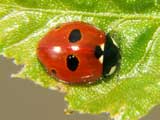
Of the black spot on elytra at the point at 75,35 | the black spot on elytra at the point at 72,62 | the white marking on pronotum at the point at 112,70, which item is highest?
the black spot on elytra at the point at 75,35

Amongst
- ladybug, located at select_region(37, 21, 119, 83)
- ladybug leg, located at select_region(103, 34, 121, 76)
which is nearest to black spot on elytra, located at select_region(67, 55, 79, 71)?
ladybug, located at select_region(37, 21, 119, 83)

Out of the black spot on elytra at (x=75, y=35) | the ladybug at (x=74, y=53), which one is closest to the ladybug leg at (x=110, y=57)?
the ladybug at (x=74, y=53)

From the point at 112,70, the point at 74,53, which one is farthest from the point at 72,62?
the point at 112,70

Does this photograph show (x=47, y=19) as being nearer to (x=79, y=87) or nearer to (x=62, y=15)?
(x=62, y=15)

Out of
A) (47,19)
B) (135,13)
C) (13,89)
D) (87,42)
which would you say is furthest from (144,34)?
(13,89)

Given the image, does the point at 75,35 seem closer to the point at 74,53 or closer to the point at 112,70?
the point at 74,53

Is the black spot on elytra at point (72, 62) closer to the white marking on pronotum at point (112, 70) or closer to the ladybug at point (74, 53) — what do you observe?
the ladybug at point (74, 53)

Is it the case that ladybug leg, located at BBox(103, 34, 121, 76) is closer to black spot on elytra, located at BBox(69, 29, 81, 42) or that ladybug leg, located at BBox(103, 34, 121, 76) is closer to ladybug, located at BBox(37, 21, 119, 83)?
ladybug, located at BBox(37, 21, 119, 83)

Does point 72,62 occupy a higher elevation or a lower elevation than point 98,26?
lower

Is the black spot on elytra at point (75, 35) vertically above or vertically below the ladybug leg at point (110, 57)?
above
